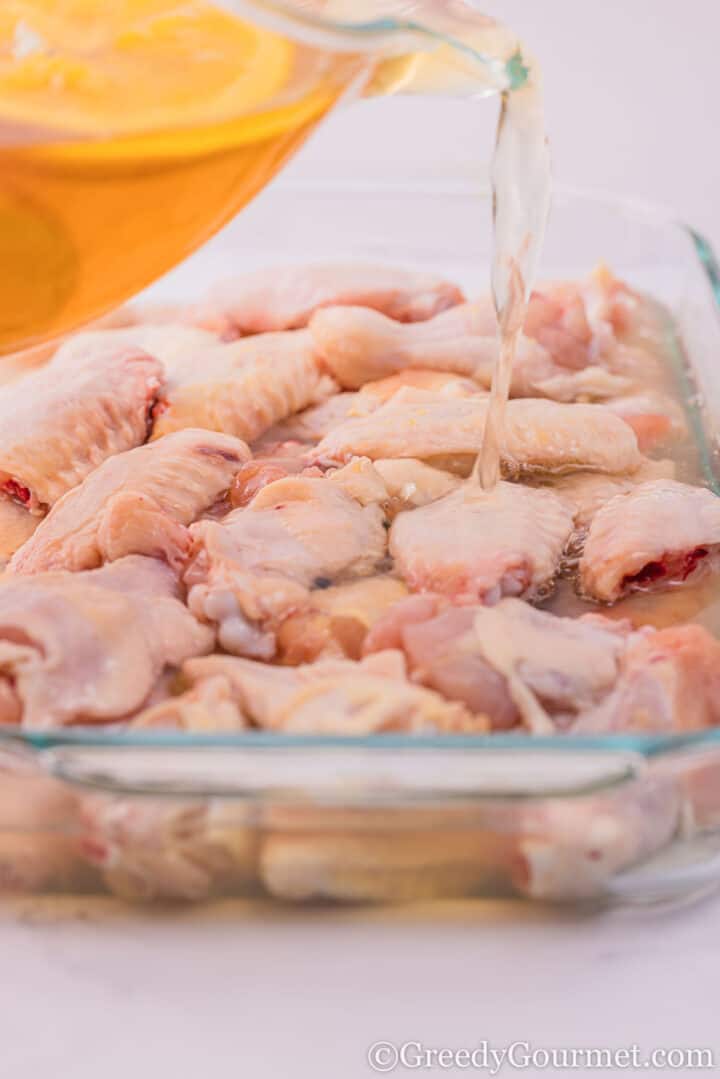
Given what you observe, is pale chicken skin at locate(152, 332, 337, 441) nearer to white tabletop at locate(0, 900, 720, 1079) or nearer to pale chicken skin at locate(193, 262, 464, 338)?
pale chicken skin at locate(193, 262, 464, 338)

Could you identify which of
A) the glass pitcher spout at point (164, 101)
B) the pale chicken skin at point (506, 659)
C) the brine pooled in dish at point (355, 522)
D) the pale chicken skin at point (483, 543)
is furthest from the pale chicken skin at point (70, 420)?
→ the pale chicken skin at point (506, 659)

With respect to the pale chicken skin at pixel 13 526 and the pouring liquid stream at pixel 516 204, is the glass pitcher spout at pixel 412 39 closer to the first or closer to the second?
the pouring liquid stream at pixel 516 204

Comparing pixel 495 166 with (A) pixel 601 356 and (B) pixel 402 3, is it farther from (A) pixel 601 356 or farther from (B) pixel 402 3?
(A) pixel 601 356

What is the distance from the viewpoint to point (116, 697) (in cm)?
131

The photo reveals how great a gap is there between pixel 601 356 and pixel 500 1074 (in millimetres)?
1108

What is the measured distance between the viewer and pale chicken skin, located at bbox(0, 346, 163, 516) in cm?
170

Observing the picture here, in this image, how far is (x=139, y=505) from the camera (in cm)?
152

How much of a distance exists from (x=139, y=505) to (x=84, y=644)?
0.22m

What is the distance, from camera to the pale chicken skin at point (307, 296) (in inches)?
81.9

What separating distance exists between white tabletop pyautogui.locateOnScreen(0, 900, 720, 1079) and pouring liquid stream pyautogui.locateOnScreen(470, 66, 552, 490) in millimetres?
630

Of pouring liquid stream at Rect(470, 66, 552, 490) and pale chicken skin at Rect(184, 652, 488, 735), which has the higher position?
pouring liquid stream at Rect(470, 66, 552, 490)

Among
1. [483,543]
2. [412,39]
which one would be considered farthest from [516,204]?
[483,543]

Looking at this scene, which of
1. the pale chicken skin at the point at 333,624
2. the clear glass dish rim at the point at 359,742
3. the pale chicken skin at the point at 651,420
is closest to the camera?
the clear glass dish rim at the point at 359,742

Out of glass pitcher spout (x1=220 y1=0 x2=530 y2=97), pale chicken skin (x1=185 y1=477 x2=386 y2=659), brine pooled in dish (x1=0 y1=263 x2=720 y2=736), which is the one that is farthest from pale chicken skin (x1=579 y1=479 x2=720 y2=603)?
glass pitcher spout (x1=220 y1=0 x2=530 y2=97)
